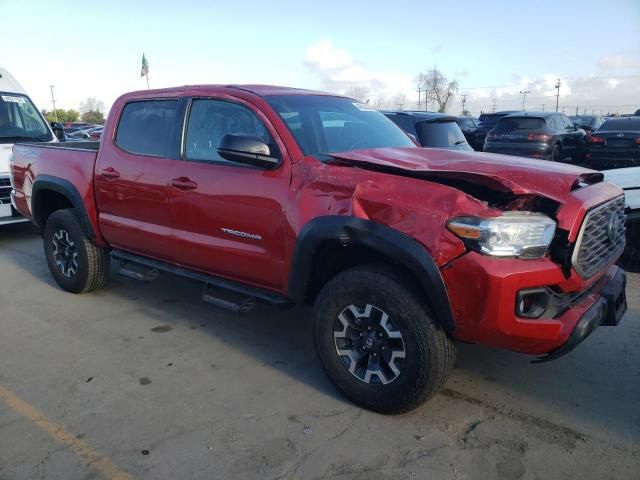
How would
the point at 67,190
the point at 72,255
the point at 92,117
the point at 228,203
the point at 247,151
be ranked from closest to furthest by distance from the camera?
1. the point at 247,151
2. the point at 228,203
3. the point at 67,190
4. the point at 72,255
5. the point at 92,117

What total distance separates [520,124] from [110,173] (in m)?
11.4

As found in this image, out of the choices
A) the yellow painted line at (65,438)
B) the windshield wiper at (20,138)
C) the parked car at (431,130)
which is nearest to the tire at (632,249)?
the parked car at (431,130)

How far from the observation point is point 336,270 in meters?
3.50

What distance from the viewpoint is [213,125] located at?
13.5 ft

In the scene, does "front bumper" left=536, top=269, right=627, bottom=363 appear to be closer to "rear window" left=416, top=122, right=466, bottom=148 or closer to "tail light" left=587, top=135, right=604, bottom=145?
"rear window" left=416, top=122, right=466, bottom=148

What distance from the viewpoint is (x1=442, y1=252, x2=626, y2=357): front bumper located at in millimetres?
2693

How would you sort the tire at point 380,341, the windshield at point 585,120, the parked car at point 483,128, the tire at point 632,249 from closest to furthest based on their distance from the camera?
the tire at point 380,341
the tire at point 632,249
the parked car at point 483,128
the windshield at point 585,120

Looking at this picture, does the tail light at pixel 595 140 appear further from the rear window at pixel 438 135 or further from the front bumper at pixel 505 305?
the front bumper at pixel 505 305

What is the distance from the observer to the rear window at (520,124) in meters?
13.4

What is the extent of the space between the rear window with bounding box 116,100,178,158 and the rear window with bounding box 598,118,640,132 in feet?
37.8

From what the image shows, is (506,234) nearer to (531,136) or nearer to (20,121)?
(20,121)

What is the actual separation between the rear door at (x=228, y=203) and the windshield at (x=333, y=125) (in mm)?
205

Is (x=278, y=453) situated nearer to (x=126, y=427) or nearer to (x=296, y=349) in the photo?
(x=126, y=427)

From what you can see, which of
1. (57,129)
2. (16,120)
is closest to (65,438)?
(16,120)
